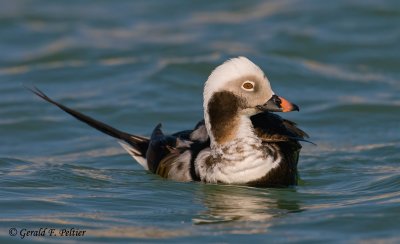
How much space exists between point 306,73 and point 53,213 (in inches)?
304

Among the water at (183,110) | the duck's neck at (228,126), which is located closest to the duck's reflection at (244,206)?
the water at (183,110)

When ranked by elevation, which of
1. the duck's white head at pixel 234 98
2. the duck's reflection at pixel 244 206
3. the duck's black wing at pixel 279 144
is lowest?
the duck's reflection at pixel 244 206

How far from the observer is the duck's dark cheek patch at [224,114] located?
9.38 m

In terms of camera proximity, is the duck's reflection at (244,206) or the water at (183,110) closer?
the duck's reflection at (244,206)

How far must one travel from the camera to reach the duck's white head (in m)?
9.28

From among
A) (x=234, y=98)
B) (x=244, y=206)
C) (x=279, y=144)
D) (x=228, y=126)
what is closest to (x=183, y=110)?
(x=279, y=144)

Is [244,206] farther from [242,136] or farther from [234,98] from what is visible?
[234,98]

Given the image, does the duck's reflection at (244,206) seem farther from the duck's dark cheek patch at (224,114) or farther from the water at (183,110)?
the duck's dark cheek patch at (224,114)

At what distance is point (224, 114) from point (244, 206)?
841 mm

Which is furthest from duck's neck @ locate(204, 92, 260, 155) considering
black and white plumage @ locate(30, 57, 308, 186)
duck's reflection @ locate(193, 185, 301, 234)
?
duck's reflection @ locate(193, 185, 301, 234)

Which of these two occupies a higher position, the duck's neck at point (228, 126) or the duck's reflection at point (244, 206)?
the duck's neck at point (228, 126)

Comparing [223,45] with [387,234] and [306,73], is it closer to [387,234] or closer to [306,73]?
[306,73]

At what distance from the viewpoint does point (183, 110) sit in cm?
1426

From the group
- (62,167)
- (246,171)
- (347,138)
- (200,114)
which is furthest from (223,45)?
(246,171)
